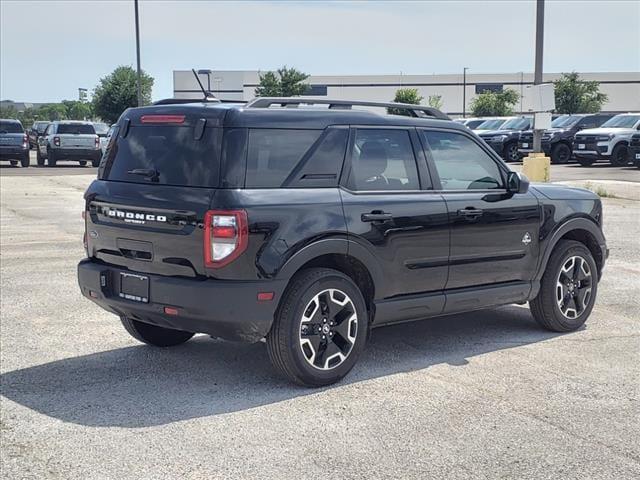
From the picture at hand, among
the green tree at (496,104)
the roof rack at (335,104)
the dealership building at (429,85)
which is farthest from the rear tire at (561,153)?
the dealership building at (429,85)

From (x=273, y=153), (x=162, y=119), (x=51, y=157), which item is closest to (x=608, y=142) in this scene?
(x=51, y=157)

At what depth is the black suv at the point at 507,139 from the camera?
101 feet

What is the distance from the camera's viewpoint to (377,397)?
538 centimetres

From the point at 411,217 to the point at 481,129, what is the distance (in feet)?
92.7

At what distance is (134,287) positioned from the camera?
5.50 metres

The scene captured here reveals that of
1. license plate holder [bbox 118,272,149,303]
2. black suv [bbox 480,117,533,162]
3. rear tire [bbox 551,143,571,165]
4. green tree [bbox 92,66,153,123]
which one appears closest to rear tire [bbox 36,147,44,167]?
black suv [bbox 480,117,533,162]

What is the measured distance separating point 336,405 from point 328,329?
0.55m

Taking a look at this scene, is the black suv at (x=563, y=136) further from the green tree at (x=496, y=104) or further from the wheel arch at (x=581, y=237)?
the green tree at (x=496, y=104)

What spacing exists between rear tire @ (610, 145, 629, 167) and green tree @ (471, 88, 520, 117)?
51.0 m

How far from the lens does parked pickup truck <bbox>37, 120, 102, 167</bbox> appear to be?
31.3 meters

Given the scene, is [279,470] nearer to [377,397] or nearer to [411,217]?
[377,397]

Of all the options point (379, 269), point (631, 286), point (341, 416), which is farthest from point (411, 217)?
point (631, 286)

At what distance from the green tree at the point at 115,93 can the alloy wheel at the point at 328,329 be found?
186 ft

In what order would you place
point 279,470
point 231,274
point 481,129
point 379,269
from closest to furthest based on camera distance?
1. point 279,470
2. point 231,274
3. point 379,269
4. point 481,129
